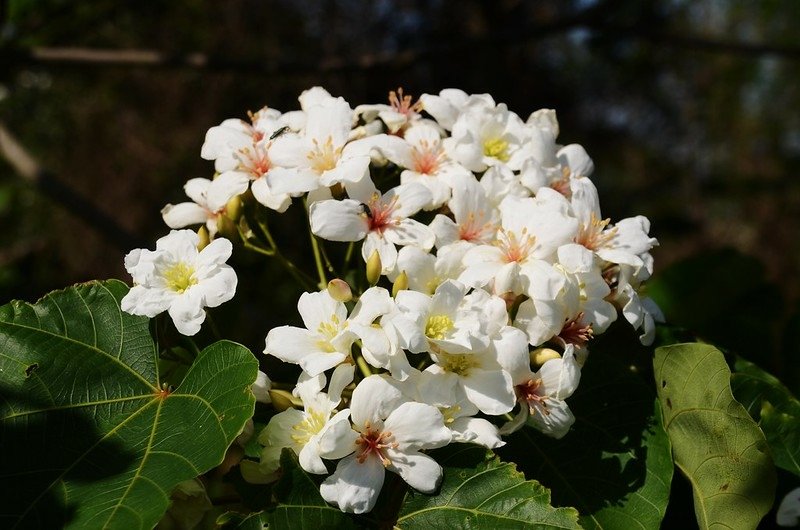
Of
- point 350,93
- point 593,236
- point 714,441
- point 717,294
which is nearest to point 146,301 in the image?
point 593,236

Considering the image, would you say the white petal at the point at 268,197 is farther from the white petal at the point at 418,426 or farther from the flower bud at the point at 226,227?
the white petal at the point at 418,426

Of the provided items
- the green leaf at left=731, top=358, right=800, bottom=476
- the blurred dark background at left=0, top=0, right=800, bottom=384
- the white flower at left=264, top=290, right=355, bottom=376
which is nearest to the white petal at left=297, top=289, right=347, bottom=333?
the white flower at left=264, top=290, right=355, bottom=376

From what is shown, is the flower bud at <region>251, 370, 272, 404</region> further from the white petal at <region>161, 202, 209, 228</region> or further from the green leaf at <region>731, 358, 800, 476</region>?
the green leaf at <region>731, 358, 800, 476</region>

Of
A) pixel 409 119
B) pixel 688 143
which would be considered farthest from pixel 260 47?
pixel 688 143

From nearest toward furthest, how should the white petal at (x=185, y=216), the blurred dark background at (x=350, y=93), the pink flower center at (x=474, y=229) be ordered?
the pink flower center at (x=474, y=229), the white petal at (x=185, y=216), the blurred dark background at (x=350, y=93)

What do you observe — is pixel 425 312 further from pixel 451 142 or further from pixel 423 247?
pixel 451 142

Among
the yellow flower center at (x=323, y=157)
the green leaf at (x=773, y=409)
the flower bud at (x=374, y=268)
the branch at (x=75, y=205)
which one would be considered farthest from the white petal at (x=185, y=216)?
the branch at (x=75, y=205)

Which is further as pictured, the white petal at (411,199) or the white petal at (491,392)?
the white petal at (411,199)
